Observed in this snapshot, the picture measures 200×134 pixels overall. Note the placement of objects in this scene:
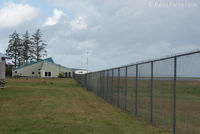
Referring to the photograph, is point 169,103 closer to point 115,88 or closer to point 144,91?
point 144,91

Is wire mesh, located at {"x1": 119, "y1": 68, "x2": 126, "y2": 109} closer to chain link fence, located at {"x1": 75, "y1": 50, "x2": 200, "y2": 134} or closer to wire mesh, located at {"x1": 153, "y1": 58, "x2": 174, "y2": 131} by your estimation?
chain link fence, located at {"x1": 75, "y1": 50, "x2": 200, "y2": 134}

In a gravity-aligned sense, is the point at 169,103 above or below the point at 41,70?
below

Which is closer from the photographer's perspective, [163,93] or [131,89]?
[163,93]

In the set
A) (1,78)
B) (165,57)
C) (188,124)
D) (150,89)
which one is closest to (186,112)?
(188,124)

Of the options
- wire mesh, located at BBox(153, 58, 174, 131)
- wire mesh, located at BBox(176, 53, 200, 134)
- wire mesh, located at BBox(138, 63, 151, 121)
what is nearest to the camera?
wire mesh, located at BBox(176, 53, 200, 134)

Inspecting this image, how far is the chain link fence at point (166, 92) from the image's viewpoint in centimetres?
609

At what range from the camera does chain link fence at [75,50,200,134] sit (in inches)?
240

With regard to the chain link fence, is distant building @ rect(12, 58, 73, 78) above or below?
above

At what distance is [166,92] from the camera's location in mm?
7688

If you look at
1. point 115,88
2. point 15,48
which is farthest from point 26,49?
point 115,88

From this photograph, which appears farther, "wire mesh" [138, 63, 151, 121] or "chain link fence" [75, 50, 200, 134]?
"wire mesh" [138, 63, 151, 121]

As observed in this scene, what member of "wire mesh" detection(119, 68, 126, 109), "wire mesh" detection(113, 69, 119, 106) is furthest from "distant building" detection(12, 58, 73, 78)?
"wire mesh" detection(119, 68, 126, 109)

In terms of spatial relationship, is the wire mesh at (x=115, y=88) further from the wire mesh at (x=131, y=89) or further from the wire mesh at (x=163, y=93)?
the wire mesh at (x=163, y=93)

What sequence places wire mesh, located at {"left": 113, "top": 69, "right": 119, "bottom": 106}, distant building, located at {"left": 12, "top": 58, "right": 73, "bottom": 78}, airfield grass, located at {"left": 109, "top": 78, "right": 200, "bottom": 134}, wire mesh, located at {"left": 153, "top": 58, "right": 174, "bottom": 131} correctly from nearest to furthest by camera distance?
airfield grass, located at {"left": 109, "top": 78, "right": 200, "bottom": 134}
wire mesh, located at {"left": 153, "top": 58, "right": 174, "bottom": 131}
wire mesh, located at {"left": 113, "top": 69, "right": 119, "bottom": 106}
distant building, located at {"left": 12, "top": 58, "right": 73, "bottom": 78}
